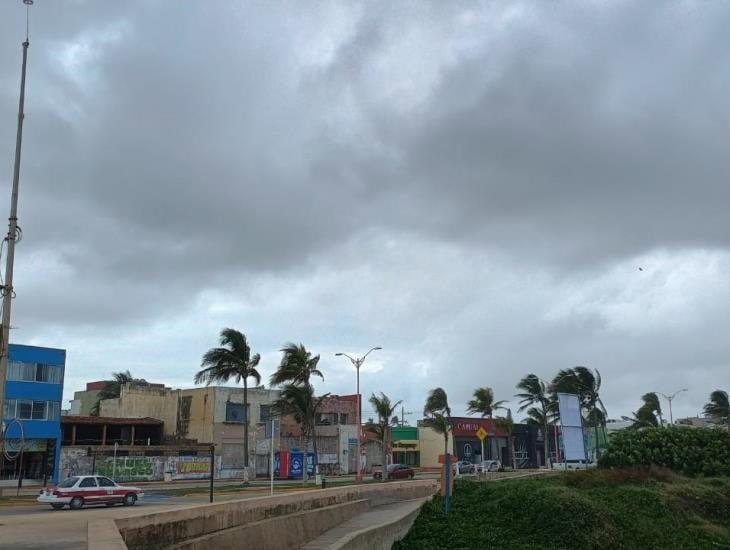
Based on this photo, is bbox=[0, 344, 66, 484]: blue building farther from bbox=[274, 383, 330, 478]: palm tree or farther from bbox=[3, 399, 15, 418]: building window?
bbox=[274, 383, 330, 478]: palm tree

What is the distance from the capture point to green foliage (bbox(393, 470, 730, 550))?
19062 millimetres

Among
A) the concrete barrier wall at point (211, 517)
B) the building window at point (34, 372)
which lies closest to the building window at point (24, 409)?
the building window at point (34, 372)

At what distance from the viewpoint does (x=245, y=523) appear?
15.5 meters

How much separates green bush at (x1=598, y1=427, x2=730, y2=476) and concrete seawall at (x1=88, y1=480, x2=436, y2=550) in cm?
1504

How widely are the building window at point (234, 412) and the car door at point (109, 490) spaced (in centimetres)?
3339

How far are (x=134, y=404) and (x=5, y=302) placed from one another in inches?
1946

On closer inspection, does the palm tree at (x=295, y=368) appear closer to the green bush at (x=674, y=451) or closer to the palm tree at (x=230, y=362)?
the palm tree at (x=230, y=362)

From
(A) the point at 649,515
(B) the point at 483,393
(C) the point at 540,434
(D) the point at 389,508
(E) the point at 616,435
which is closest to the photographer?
(A) the point at 649,515

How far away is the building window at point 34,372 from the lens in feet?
158

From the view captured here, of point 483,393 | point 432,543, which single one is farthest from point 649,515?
point 483,393

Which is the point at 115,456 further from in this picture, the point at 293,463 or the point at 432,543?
the point at 432,543

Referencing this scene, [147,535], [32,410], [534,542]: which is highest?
[32,410]

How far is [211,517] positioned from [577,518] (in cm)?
1011

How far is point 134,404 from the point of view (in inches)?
2667
